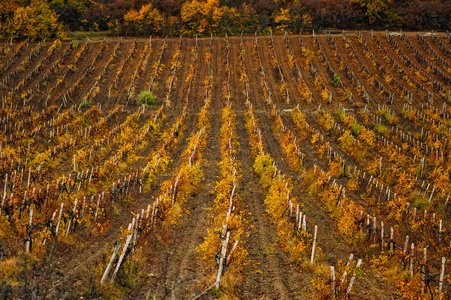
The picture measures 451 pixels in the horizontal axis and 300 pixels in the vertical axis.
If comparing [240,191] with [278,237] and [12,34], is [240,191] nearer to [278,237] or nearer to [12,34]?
[278,237]

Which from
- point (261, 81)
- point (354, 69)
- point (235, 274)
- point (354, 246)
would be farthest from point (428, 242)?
point (354, 69)

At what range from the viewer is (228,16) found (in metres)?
58.4

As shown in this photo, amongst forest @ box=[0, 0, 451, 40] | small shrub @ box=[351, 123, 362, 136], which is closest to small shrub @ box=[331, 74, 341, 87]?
small shrub @ box=[351, 123, 362, 136]

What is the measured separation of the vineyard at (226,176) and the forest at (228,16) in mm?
9749

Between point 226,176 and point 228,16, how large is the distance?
47059 millimetres

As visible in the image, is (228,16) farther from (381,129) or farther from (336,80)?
(381,129)

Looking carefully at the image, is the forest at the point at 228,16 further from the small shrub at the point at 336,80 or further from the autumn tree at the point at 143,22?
the small shrub at the point at 336,80

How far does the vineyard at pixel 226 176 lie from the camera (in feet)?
30.2

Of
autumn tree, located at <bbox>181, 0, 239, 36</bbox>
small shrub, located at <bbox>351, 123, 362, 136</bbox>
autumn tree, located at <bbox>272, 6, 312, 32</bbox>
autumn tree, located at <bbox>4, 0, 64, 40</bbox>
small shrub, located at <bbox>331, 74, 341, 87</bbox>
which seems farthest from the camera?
autumn tree, located at <bbox>272, 6, 312, 32</bbox>

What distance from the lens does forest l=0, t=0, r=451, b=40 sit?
5612 cm

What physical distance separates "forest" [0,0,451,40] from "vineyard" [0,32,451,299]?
32.0ft

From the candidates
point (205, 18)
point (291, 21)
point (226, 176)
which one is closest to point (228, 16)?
point (205, 18)

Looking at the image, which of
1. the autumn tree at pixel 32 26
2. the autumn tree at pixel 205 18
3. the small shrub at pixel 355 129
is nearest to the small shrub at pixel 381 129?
the small shrub at pixel 355 129

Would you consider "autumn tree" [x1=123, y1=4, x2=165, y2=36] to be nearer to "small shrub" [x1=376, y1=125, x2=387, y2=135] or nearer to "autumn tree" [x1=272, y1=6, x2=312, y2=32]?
"autumn tree" [x1=272, y1=6, x2=312, y2=32]
